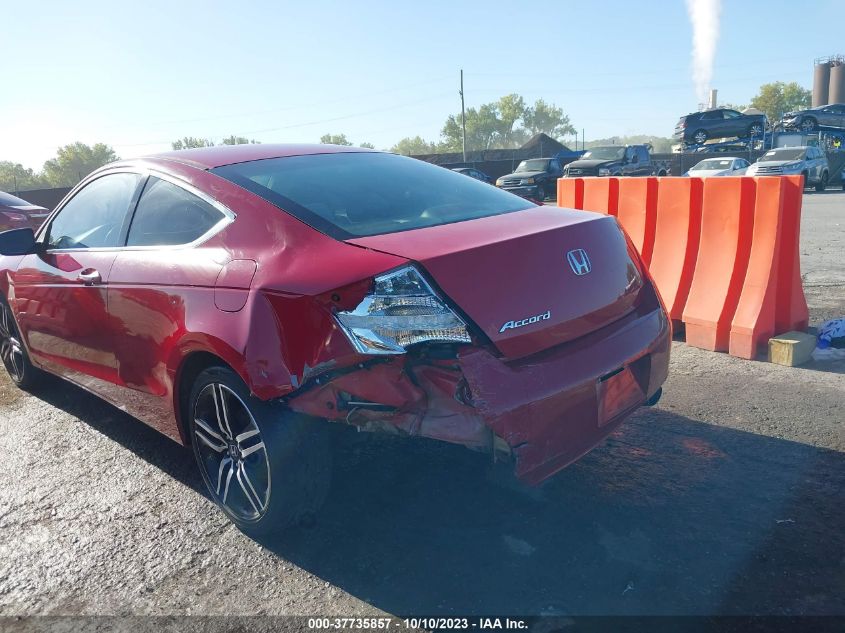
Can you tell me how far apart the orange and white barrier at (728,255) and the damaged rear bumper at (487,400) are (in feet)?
9.11

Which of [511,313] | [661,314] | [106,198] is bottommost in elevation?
[661,314]

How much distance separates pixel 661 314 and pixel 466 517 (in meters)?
1.25

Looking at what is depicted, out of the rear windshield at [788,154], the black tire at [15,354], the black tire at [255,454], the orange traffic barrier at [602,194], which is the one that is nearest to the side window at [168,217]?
the black tire at [255,454]

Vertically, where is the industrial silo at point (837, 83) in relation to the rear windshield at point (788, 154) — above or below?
above

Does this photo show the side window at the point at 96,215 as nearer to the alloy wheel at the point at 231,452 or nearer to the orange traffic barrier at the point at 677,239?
the alloy wheel at the point at 231,452

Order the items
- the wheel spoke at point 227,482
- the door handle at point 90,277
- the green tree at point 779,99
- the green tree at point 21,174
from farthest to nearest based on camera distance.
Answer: the green tree at point 779,99
the green tree at point 21,174
the door handle at point 90,277
the wheel spoke at point 227,482

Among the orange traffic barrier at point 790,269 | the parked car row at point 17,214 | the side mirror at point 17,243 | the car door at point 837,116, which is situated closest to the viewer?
the side mirror at point 17,243

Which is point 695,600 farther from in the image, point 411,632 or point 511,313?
point 511,313

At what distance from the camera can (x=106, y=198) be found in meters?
3.93

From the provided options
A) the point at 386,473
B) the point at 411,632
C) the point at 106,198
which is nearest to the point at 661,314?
the point at 386,473

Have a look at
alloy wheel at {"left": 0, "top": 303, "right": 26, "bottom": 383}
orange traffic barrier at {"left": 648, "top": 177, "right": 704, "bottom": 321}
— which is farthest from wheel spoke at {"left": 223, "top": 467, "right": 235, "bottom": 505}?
orange traffic barrier at {"left": 648, "top": 177, "right": 704, "bottom": 321}

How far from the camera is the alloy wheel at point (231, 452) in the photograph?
2812 millimetres

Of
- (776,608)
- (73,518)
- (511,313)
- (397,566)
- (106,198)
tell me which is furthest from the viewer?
(106,198)

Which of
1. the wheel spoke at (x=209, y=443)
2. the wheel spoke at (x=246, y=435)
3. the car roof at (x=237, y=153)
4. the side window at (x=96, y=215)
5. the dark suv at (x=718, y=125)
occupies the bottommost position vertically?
the wheel spoke at (x=209, y=443)
